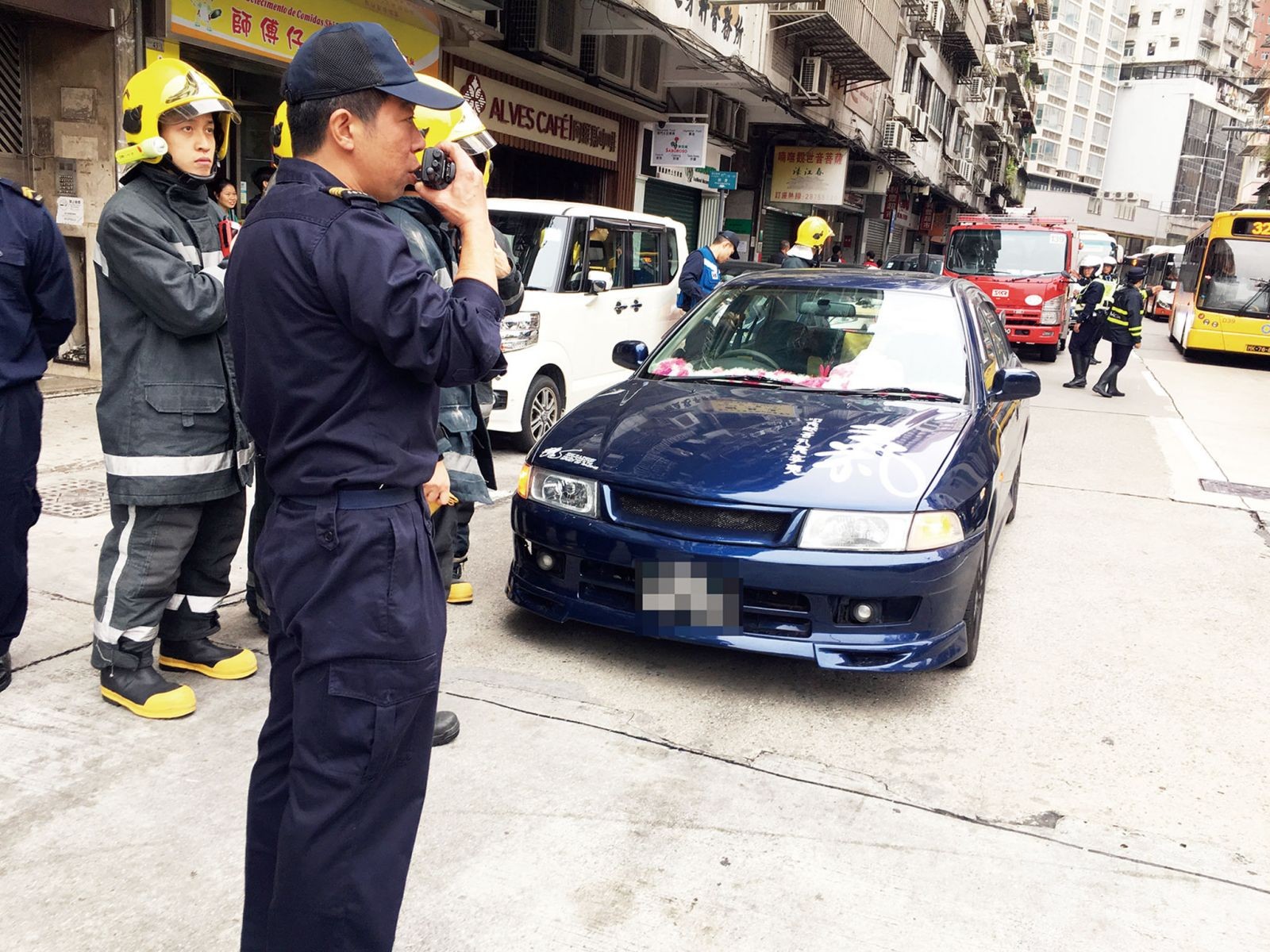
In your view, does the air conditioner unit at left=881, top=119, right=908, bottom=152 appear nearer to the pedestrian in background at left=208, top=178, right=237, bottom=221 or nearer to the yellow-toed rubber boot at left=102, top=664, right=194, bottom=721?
the pedestrian in background at left=208, top=178, right=237, bottom=221

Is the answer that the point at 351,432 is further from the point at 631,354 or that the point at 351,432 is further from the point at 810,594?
the point at 631,354

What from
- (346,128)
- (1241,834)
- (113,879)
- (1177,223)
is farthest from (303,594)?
(1177,223)

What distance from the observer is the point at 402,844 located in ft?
6.13

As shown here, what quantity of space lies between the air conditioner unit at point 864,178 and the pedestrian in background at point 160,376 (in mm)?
28593

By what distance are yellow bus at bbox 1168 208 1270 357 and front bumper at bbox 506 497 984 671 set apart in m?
19.1

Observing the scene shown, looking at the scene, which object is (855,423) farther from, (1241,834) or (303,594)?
(303,594)

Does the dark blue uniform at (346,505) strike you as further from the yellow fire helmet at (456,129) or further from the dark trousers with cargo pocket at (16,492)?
the dark trousers with cargo pocket at (16,492)

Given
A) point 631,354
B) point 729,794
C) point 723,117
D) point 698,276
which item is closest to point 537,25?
point 698,276

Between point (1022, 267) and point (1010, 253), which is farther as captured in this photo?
point (1010, 253)

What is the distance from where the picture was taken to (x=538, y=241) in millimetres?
7738

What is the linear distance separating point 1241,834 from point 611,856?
183 cm

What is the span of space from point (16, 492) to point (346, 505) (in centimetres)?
216

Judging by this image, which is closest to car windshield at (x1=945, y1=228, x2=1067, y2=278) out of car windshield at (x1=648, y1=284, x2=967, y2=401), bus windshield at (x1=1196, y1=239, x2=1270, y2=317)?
bus windshield at (x1=1196, y1=239, x2=1270, y2=317)

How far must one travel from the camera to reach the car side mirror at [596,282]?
7934 millimetres
